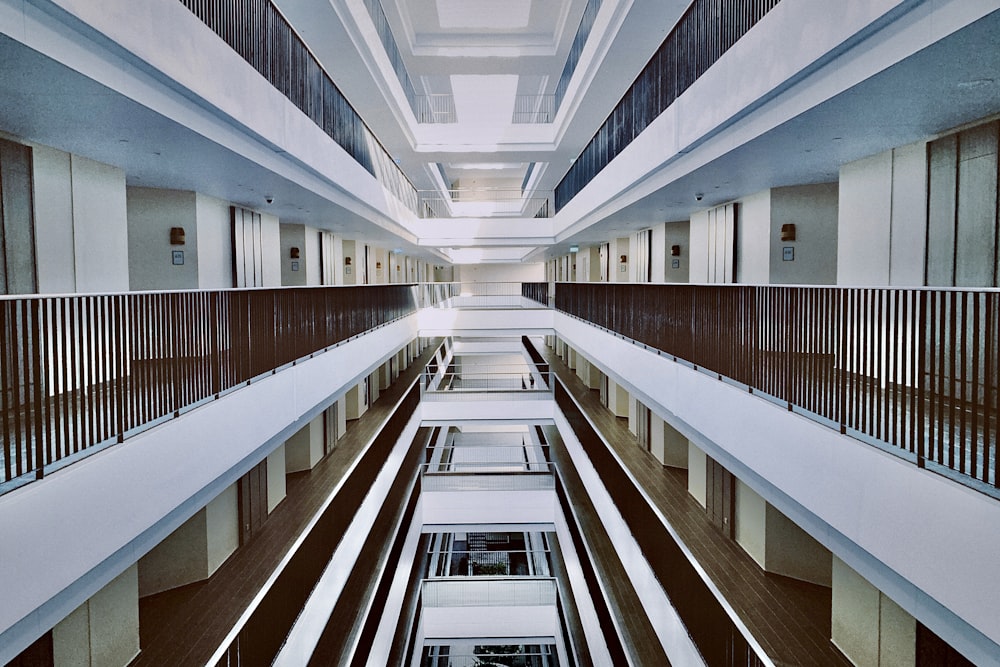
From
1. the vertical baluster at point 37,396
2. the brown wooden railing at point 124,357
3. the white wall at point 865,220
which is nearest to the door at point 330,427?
the brown wooden railing at point 124,357

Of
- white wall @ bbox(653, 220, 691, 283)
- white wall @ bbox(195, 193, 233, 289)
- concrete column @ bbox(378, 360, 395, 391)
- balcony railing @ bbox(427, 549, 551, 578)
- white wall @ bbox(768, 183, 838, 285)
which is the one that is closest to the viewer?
white wall @ bbox(768, 183, 838, 285)

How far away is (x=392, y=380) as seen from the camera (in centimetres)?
2748

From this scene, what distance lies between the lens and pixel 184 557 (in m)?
9.79

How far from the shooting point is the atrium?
13.8 feet

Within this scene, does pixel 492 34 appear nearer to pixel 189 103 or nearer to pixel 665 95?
pixel 665 95

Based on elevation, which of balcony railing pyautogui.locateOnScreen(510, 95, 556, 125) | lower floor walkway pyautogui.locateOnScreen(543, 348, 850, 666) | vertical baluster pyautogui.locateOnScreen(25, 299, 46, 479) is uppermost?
balcony railing pyautogui.locateOnScreen(510, 95, 556, 125)

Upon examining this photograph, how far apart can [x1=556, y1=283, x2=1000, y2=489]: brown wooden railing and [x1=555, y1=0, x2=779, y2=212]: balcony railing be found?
3.01m

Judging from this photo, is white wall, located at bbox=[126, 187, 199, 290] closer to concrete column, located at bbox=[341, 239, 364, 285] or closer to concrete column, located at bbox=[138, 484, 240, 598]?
concrete column, located at bbox=[138, 484, 240, 598]

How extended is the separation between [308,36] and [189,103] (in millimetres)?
8286

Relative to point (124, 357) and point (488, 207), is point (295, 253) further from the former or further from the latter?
point (488, 207)

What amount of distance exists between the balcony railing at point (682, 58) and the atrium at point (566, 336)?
71mm

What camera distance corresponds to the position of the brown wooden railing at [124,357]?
3.97m

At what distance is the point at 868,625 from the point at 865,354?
492 cm

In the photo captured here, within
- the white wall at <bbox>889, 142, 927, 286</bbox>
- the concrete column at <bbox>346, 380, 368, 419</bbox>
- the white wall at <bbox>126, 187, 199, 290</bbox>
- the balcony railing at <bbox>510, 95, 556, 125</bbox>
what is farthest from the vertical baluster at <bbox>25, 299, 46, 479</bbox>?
the balcony railing at <bbox>510, 95, 556, 125</bbox>
